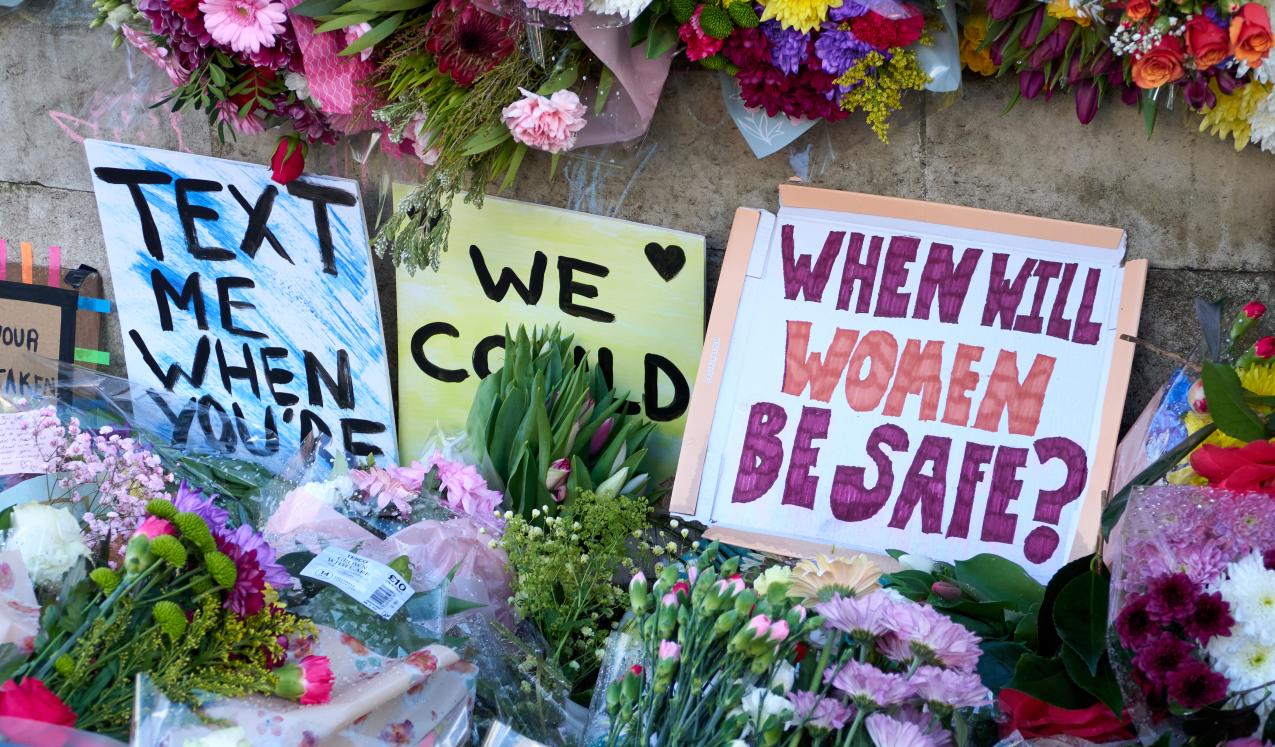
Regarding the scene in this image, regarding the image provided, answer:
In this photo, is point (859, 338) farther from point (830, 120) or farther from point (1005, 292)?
point (830, 120)

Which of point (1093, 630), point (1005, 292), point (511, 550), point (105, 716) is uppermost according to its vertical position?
point (1005, 292)

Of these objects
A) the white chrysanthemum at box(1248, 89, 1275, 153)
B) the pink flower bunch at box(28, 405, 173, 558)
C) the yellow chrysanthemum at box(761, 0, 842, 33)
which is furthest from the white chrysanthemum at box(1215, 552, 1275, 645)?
the pink flower bunch at box(28, 405, 173, 558)

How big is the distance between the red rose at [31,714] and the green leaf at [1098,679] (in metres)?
1.01

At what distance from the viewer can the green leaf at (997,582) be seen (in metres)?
1.58

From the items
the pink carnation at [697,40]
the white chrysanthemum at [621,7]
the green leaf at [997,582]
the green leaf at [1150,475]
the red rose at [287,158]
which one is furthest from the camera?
the red rose at [287,158]

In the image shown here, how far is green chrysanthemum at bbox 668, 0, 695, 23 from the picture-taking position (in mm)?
1903

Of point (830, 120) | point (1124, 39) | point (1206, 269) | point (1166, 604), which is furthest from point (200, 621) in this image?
point (1206, 269)

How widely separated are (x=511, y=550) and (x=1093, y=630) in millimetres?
838

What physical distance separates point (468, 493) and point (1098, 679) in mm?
1069

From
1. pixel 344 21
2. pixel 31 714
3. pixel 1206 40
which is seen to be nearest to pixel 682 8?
pixel 344 21

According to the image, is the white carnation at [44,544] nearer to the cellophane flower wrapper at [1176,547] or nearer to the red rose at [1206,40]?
the cellophane flower wrapper at [1176,547]

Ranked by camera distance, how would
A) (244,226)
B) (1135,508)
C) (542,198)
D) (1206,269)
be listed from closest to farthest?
(1135,508), (1206,269), (542,198), (244,226)

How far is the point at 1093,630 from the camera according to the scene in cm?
121

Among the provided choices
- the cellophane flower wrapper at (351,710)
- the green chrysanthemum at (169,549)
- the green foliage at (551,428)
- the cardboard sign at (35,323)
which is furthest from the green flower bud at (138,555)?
the cardboard sign at (35,323)
